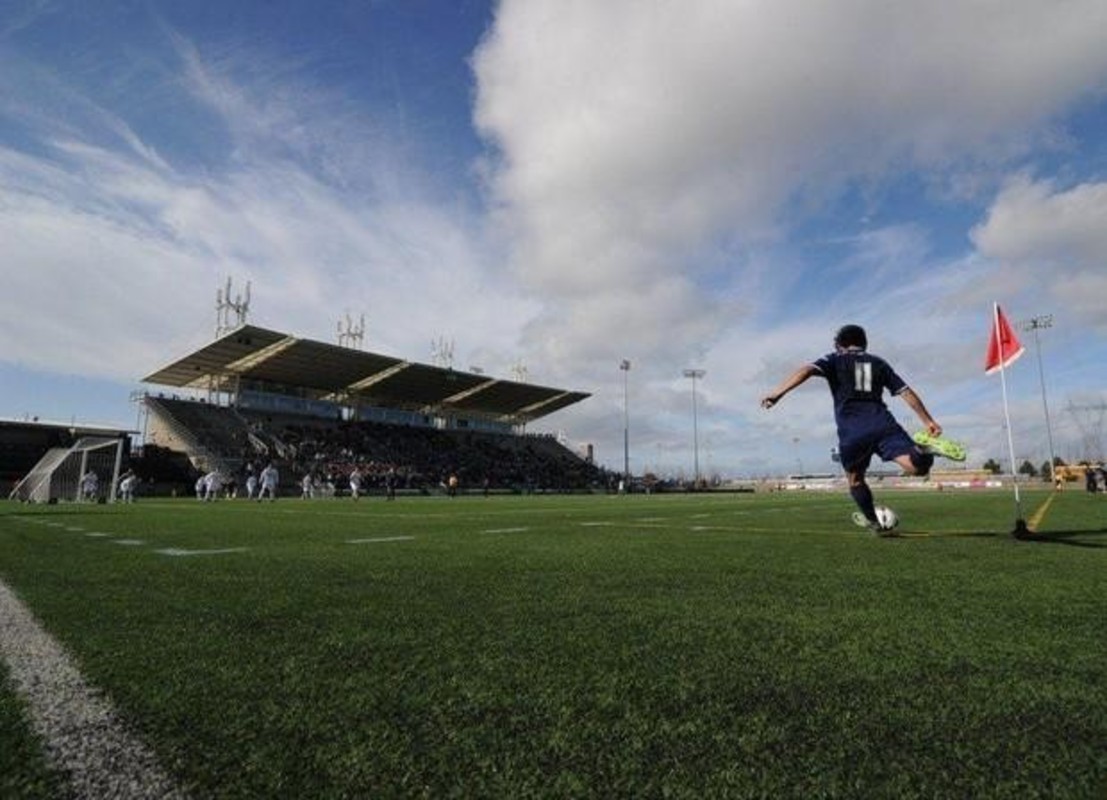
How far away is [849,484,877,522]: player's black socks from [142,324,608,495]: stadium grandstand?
34.9 m

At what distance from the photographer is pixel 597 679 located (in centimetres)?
222

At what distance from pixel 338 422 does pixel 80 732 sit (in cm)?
6041

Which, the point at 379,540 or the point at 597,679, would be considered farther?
the point at 379,540

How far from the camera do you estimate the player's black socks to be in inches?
274

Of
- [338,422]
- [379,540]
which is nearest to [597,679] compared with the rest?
[379,540]

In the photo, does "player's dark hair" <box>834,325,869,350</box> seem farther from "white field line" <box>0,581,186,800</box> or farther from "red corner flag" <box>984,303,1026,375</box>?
"white field line" <box>0,581,186,800</box>

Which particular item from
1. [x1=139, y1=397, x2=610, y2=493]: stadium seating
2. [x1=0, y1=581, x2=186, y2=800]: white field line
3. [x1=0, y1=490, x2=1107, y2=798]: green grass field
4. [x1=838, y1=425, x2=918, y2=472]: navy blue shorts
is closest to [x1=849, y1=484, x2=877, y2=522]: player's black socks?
[x1=838, y1=425, x2=918, y2=472]: navy blue shorts

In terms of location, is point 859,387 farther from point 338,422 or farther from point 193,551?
point 338,422

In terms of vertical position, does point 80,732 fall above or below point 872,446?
below

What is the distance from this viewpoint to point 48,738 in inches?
68.7

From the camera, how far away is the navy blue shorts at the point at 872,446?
6.09 meters

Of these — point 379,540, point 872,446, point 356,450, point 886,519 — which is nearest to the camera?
point 872,446

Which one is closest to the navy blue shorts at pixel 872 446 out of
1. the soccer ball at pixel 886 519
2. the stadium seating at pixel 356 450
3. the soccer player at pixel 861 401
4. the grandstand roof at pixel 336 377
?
the soccer player at pixel 861 401

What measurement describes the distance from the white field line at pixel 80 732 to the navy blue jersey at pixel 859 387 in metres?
6.00
